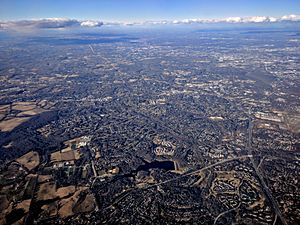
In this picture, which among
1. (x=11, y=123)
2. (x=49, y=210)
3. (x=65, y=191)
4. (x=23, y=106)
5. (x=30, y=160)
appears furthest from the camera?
(x=23, y=106)

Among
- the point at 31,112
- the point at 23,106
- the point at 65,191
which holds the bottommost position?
the point at 23,106

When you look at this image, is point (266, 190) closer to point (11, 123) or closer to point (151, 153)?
point (151, 153)

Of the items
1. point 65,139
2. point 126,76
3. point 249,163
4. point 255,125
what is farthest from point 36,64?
point 249,163

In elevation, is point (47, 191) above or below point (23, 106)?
above

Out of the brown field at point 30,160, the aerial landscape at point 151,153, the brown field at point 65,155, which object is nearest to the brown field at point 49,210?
the aerial landscape at point 151,153

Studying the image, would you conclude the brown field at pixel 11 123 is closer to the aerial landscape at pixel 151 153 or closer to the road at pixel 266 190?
the aerial landscape at pixel 151 153

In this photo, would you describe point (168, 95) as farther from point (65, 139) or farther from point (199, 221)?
point (199, 221)

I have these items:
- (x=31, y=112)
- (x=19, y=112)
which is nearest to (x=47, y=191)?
(x=31, y=112)

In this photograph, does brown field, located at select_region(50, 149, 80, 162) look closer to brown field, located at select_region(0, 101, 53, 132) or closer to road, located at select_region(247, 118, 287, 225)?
brown field, located at select_region(0, 101, 53, 132)
